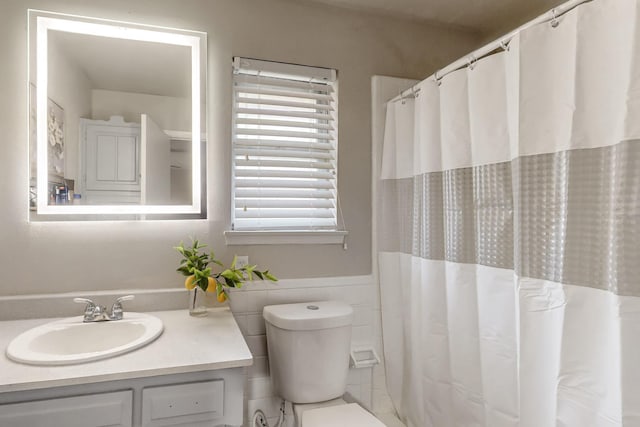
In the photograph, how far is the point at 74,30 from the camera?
5.01 ft

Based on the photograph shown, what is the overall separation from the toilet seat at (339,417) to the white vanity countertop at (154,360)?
1.55ft

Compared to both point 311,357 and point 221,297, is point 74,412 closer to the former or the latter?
point 221,297

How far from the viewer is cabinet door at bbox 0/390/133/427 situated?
3.17 ft

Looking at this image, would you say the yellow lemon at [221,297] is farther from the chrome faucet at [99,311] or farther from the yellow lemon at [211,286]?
the chrome faucet at [99,311]

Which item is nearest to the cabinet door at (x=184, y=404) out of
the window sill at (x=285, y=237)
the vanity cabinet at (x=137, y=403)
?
the vanity cabinet at (x=137, y=403)

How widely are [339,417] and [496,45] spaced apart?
4.92 feet

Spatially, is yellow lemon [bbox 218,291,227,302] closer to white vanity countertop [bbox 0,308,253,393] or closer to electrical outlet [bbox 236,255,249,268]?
white vanity countertop [bbox 0,308,253,393]

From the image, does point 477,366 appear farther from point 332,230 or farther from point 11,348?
point 11,348

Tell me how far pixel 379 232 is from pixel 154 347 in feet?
3.89

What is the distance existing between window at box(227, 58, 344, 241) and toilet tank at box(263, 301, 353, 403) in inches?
17.9

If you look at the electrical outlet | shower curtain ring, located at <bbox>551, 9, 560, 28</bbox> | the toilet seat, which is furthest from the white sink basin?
shower curtain ring, located at <bbox>551, 9, 560, 28</bbox>

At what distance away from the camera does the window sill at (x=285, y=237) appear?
1.71 m

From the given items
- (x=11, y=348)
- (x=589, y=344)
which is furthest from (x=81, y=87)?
(x=589, y=344)

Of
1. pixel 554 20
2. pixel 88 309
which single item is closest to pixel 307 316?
pixel 88 309
